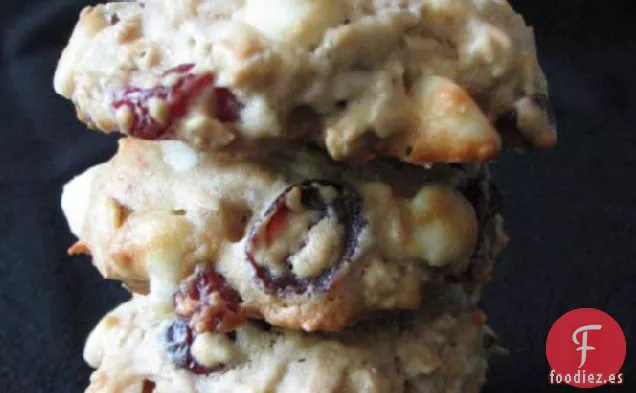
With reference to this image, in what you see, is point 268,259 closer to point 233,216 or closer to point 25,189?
point 233,216

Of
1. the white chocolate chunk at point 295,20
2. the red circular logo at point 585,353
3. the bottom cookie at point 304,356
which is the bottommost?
the red circular logo at point 585,353

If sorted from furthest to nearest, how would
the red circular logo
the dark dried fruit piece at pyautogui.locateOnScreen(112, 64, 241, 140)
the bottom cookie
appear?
the red circular logo, the bottom cookie, the dark dried fruit piece at pyautogui.locateOnScreen(112, 64, 241, 140)

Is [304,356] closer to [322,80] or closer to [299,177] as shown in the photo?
[299,177]

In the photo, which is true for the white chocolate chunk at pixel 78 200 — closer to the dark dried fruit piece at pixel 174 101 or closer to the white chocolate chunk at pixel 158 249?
the white chocolate chunk at pixel 158 249

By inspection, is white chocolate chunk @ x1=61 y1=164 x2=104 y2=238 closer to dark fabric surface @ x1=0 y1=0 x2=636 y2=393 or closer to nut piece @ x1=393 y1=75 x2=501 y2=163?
nut piece @ x1=393 y1=75 x2=501 y2=163

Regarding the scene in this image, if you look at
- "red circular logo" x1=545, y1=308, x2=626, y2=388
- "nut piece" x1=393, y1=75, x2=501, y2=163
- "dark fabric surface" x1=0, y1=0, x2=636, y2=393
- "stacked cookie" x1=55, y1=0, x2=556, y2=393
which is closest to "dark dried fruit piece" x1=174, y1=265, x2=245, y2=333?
"stacked cookie" x1=55, y1=0, x2=556, y2=393

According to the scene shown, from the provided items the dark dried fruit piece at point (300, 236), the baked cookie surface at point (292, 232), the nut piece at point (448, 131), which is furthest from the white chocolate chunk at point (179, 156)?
the nut piece at point (448, 131)
